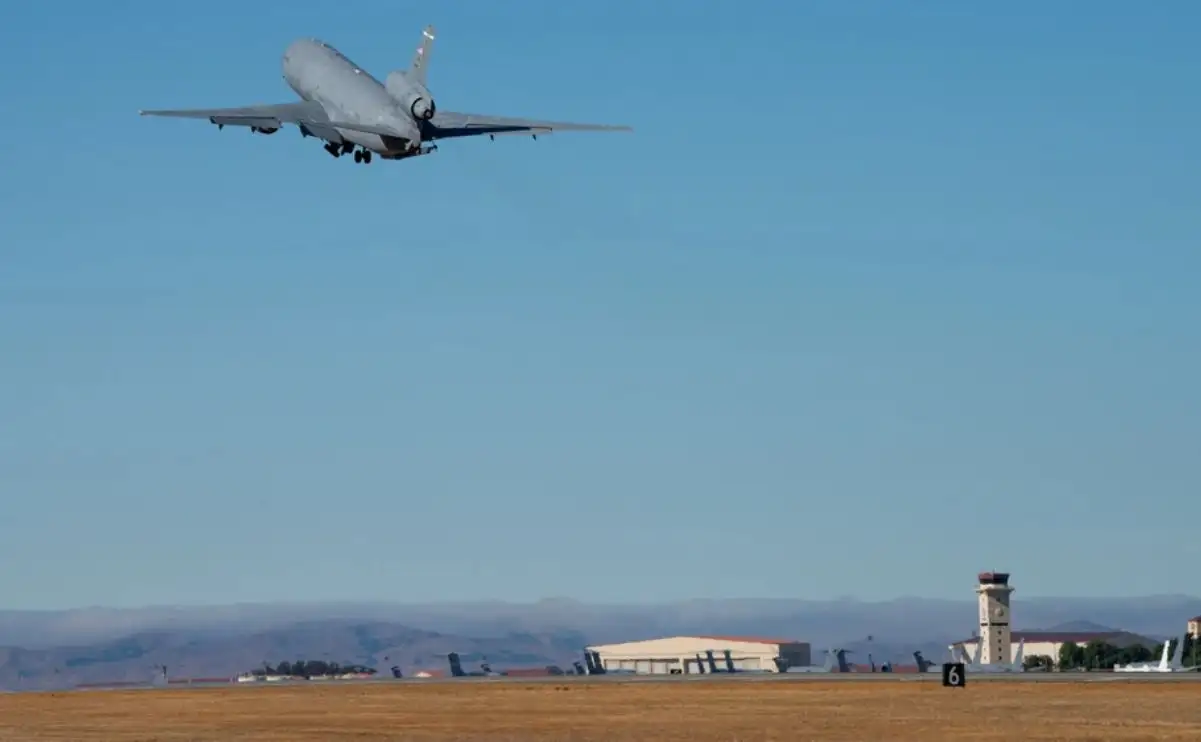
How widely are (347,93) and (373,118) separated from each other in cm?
802

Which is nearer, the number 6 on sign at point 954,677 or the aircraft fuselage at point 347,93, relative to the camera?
the aircraft fuselage at point 347,93

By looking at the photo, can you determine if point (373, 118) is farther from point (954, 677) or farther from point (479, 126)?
point (954, 677)

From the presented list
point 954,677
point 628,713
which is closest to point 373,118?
point 628,713

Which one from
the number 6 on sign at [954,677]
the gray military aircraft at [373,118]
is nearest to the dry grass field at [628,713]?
the number 6 on sign at [954,677]

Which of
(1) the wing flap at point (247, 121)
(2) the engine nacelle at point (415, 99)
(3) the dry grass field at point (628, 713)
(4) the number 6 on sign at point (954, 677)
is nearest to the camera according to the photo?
(3) the dry grass field at point (628, 713)

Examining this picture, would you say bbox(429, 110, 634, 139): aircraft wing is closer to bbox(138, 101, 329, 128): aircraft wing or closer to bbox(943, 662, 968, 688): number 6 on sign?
bbox(138, 101, 329, 128): aircraft wing

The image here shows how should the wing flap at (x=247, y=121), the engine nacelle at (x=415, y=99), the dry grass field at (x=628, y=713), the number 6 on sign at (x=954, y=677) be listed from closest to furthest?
the dry grass field at (x=628, y=713), the engine nacelle at (x=415, y=99), the wing flap at (x=247, y=121), the number 6 on sign at (x=954, y=677)

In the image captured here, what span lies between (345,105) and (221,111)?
851cm

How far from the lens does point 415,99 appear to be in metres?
121

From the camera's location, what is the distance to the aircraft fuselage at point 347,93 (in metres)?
122

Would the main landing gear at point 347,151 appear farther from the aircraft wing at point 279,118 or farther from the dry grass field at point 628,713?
the dry grass field at point 628,713

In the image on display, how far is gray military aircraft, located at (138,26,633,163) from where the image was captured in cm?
12094

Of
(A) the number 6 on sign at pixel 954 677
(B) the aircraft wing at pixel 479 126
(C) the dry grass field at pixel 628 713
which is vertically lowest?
(C) the dry grass field at pixel 628 713

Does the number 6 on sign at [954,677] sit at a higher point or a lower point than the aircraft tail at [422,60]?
lower
